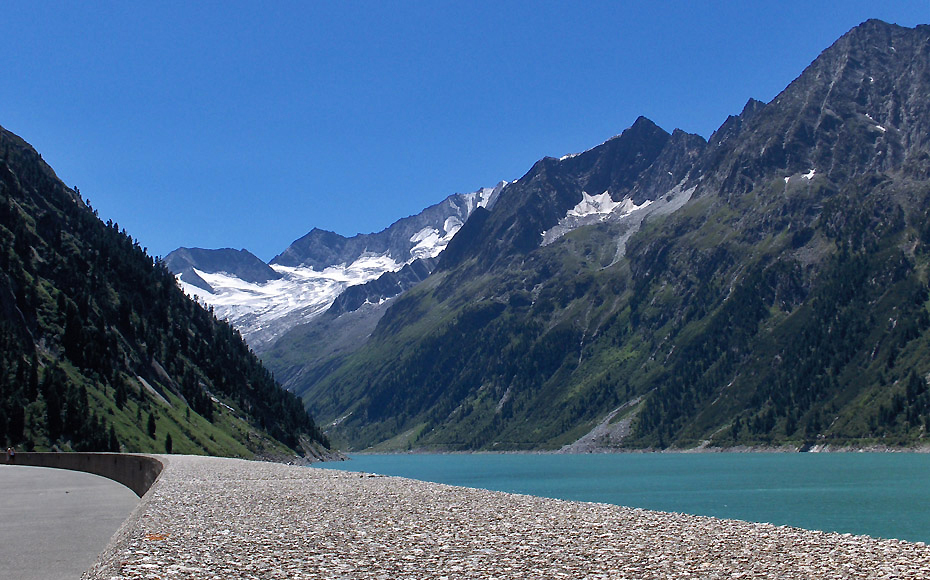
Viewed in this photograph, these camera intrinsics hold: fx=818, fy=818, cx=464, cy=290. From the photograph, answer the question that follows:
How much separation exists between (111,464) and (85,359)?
76.1 meters

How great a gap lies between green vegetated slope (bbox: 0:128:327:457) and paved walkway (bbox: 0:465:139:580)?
4973 centimetres

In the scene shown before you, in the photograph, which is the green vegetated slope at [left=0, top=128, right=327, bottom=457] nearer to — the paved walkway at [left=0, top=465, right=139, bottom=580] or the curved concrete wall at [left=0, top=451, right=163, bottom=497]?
the curved concrete wall at [left=0, top=451, right=163, bottom=497]

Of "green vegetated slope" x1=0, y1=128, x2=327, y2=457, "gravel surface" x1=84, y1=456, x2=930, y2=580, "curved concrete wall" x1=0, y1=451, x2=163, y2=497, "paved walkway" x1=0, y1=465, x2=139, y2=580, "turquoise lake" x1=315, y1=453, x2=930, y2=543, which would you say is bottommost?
"turquoise lake" x1=315, y1=453, x2=930, y2=543

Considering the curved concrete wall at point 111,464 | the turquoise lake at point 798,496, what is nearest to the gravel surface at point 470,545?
the curved concrete wall at point 111,464

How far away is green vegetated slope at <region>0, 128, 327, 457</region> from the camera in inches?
4331

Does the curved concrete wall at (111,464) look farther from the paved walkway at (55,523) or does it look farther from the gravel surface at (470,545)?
the gravel surface at (470,545)

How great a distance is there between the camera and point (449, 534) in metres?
28.1

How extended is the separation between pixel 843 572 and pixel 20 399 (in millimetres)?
108782

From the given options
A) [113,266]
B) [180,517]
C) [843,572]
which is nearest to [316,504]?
[180,517]

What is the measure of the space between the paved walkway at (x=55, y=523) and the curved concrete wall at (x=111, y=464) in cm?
138

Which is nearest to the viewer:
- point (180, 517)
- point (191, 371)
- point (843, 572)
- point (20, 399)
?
point (843, 572)

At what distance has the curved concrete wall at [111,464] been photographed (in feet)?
199

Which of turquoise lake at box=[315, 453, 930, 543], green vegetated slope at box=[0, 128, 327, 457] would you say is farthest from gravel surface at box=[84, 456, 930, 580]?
green vegetated slope at box=[0, 128, 327, 457]

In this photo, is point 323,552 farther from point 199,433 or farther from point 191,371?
point 191,371
